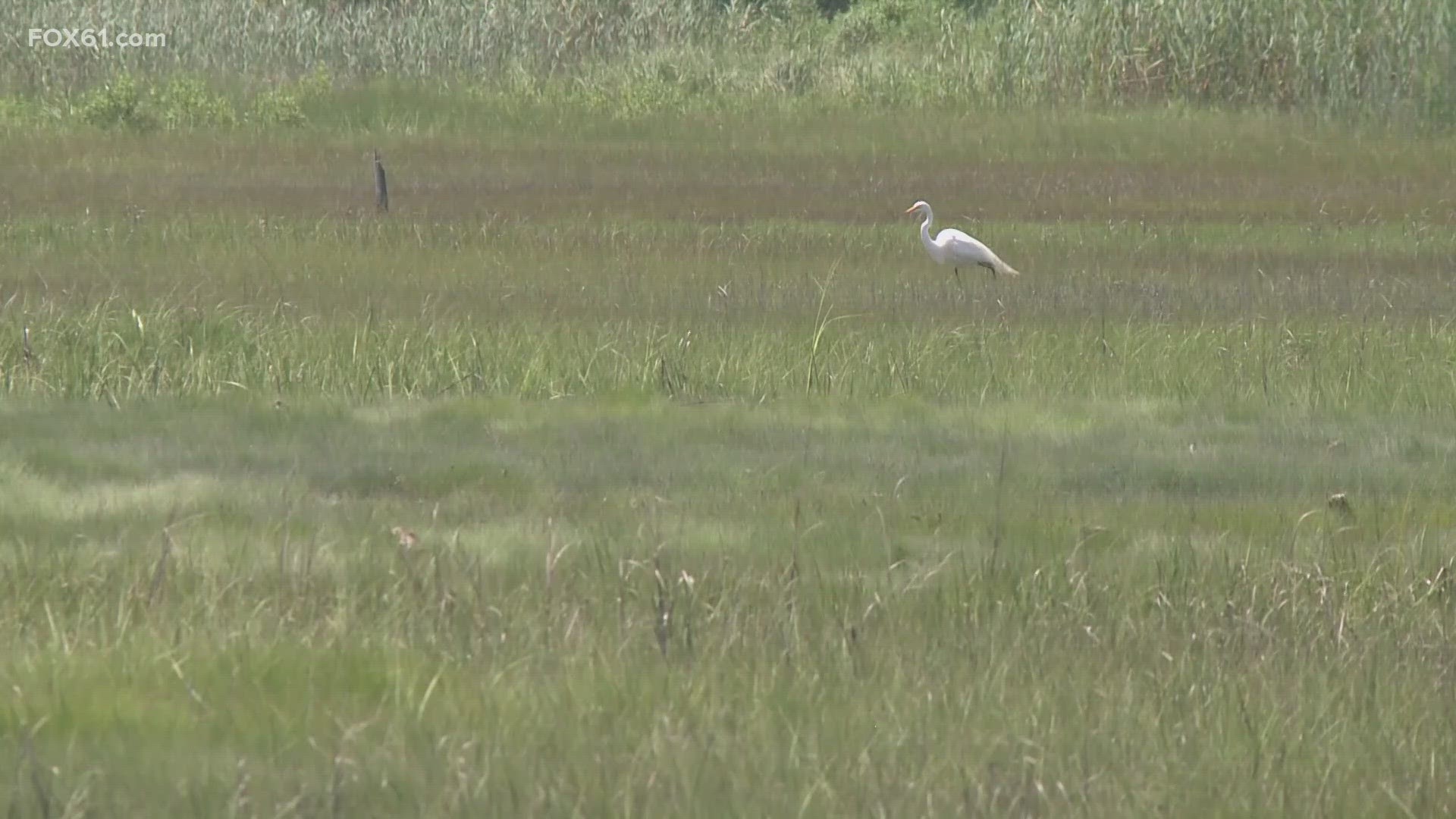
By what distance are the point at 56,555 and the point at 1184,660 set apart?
3.07m

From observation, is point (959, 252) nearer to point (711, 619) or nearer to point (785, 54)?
point (711, 619)

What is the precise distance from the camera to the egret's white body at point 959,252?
15375mm

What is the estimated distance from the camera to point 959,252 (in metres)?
15.5

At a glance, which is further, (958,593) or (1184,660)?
(958,593)

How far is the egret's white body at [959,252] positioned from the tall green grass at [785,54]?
10847 mm

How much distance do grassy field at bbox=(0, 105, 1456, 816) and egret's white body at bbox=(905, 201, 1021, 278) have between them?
0.18m

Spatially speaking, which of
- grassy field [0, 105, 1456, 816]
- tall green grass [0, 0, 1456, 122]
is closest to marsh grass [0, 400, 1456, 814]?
grassy field [0, 105, 1456, 816]

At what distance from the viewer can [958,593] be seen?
592 cm

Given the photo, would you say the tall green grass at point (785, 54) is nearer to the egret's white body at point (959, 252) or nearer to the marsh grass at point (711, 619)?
the egret's white body at point (959, 252)

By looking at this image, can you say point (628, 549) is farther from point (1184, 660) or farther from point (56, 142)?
point (56, 142)

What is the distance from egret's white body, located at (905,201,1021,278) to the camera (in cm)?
1538

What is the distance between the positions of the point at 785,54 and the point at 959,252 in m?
15.7

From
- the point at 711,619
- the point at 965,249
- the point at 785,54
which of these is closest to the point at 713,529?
the point at 711,619

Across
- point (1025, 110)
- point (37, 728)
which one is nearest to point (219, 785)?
point (37, 728)
